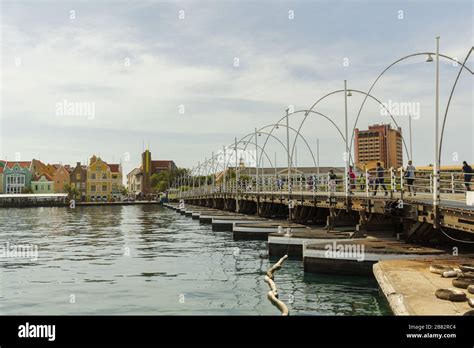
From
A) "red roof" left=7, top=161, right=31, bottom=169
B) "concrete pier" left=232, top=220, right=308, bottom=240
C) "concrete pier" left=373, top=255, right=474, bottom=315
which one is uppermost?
"red roof" left=7, top=161, right=31, bottom=169

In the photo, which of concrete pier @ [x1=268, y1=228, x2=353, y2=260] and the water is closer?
the water

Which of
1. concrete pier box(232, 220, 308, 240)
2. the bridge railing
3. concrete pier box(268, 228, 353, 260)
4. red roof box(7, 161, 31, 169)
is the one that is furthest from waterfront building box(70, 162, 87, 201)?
concrete pier box(268, 228, 353, 260)

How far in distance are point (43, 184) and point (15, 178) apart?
368 inches

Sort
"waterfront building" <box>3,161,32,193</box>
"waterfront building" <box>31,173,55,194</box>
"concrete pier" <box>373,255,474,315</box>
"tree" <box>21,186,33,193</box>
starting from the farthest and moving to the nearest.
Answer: "waterfront building" <box>31,173,55,194</box>
"waterfront building" <box>3,161,32,193</box>
"tree" <box>21,186,33,193</box>
"concrete pier" <box>373,255,474,315</box>

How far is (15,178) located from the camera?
614ft

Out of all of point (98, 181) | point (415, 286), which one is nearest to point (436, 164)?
point (415, 286)

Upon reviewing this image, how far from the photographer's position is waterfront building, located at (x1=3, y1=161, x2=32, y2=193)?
186000 mm

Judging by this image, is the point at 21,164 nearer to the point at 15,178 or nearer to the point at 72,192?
the point at 15,178

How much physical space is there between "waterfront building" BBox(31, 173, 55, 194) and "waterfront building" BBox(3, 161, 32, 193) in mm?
2919

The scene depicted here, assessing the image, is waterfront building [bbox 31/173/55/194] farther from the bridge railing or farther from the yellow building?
the bridge railing

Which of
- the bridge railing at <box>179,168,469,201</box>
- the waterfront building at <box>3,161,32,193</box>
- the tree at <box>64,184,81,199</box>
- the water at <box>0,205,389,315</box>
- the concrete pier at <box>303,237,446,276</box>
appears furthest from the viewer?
the waterfront building at <box>3,161,32,193</box>

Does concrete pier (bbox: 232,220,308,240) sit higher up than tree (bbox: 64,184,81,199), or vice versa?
tree (bbox: 64,184,81,199)

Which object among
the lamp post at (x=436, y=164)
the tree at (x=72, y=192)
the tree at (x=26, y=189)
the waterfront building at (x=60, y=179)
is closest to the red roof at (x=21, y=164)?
the tree at (x=26, y=189)
